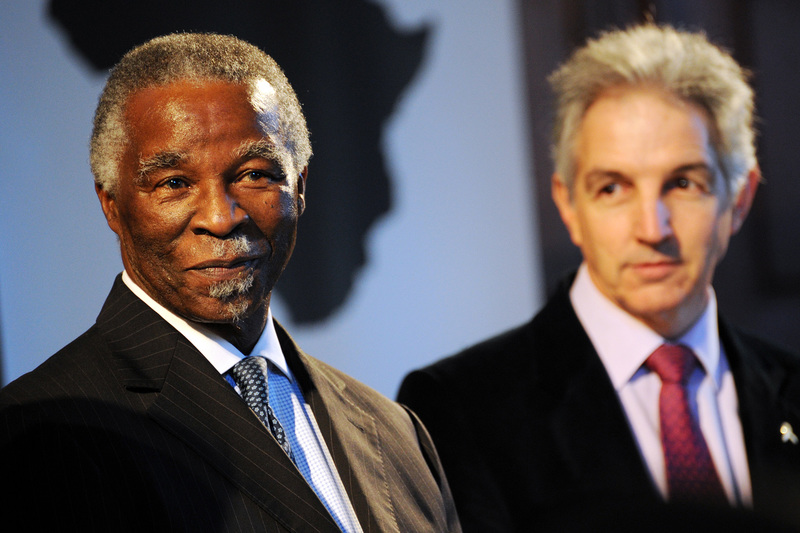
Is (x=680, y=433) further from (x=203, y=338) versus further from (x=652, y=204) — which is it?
(x=203, y=338)

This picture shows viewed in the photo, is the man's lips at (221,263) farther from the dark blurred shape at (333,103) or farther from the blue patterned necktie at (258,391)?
the dark blurred shape at (333,103)

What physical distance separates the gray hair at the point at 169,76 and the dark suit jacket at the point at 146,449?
9.3 inches

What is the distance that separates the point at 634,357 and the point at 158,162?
4.42 ft

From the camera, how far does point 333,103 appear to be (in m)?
2.39

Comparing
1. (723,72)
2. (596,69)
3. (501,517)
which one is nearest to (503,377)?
(501,517)

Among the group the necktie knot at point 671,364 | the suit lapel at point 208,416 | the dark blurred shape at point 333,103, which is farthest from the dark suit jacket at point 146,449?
the necktie knot at point 671,364

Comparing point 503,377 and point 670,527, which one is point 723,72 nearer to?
point 503,377

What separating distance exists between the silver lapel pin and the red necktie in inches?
8.7

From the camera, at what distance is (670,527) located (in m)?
0.54

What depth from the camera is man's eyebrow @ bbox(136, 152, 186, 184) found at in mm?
1435

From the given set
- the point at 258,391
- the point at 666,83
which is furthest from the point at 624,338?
the point at 258,391

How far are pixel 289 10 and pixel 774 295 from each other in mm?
1836

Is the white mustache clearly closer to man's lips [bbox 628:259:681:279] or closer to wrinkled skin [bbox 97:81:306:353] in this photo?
wrinkled skin [bbox 97:81:306:353]

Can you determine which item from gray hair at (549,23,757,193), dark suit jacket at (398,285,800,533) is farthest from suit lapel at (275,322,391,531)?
gray hair at (549,23,757,193)
